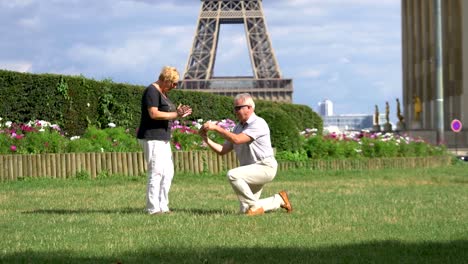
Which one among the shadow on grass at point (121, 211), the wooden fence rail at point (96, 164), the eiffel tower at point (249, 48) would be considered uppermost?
the eiffel tower at point (249, 48)

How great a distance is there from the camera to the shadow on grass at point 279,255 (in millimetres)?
6652

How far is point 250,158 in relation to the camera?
10.4m

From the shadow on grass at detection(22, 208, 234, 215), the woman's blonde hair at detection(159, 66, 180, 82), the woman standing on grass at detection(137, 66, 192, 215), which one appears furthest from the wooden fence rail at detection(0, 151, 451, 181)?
the woman's blonde hair at detection(159, 66, 180, 82)

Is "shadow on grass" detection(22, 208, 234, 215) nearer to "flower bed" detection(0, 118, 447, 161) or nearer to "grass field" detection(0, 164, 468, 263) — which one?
"grass field" detection(0, 164, 468, 263)

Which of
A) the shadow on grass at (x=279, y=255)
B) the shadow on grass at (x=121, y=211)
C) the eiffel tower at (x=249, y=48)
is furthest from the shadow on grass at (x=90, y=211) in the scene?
the eiffel tower at (x=249, y=48)

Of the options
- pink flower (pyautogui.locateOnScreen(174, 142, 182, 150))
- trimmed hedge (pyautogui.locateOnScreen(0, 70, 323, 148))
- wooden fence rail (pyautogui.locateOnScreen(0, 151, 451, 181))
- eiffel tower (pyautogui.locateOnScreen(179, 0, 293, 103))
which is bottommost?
wooden fence rail (pyautogui.locateOnScreen(0, 151, 451, 181))

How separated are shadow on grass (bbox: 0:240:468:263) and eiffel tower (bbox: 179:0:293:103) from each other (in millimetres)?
91754

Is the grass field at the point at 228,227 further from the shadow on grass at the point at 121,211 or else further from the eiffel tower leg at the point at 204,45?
the eiffel tower leg at the point at 204,45

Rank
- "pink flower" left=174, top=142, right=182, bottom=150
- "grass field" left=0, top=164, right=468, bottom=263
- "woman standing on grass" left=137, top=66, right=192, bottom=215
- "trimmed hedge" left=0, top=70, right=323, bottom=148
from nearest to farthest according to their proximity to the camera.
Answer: "grass field" left=0, top=164, right=468, bottom=263 → "woman standing on grass" left=137, top=66, right=192, bottom=215 → "pink flower" left=174, top=142, right=182, bottom=150 → "trimmed hedge" left=0, top=70, right=323, bottom=148

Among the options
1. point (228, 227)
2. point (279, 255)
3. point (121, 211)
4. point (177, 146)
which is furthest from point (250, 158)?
point (177, 146)

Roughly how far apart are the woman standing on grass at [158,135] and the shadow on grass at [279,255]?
2967 millimetres

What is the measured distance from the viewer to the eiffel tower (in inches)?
3962

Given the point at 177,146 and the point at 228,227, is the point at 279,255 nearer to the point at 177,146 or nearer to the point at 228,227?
the point at 228,227

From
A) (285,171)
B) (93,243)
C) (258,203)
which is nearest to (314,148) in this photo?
(285,171)
